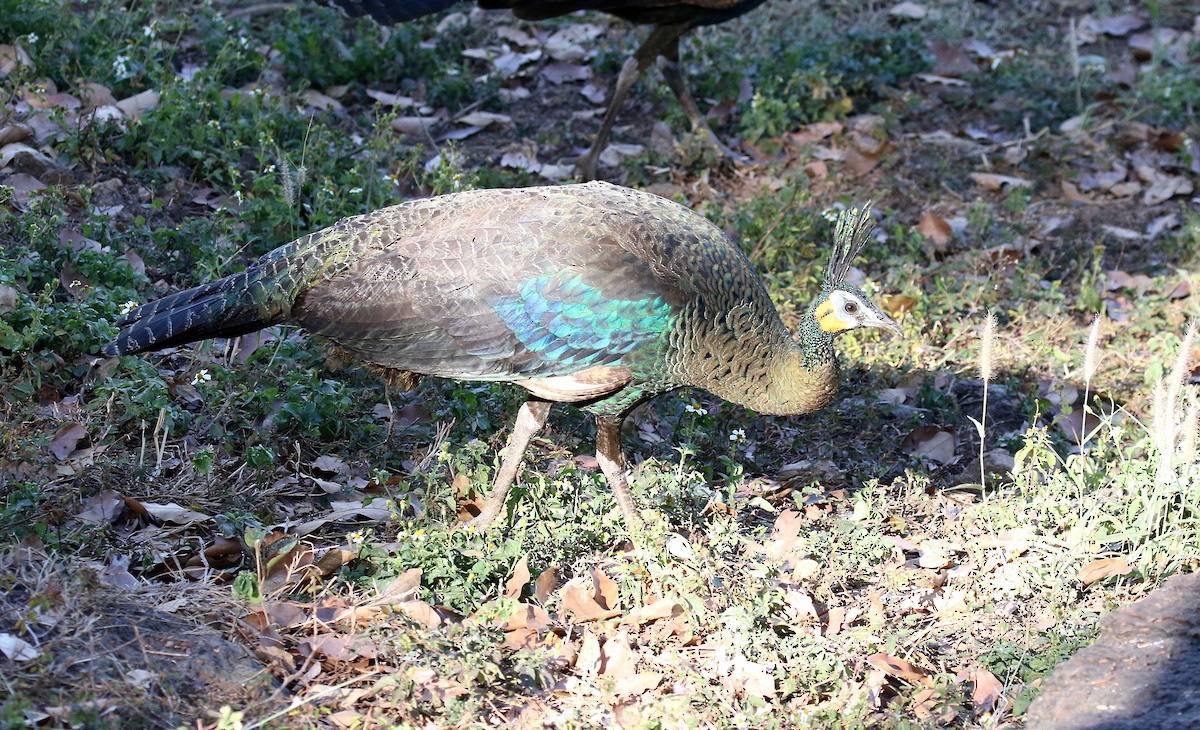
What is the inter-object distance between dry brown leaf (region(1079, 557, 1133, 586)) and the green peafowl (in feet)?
3.15

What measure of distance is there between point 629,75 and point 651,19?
1.04ft

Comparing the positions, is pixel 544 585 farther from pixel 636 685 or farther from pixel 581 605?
pixel 636 685

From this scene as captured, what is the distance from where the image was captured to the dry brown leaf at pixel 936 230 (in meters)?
6.29

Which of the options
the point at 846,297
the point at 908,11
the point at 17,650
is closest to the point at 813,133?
the point at 908,11

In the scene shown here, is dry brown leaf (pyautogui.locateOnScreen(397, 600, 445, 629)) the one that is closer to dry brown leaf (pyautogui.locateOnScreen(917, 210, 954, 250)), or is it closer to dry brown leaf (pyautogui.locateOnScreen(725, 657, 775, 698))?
dry brown leaf (pyautogui.locateOnScreen(725, 657, 775, 698))

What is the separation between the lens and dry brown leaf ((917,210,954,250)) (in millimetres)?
6293

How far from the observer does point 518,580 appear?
12.5 ft

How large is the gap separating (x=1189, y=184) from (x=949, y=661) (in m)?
4.29

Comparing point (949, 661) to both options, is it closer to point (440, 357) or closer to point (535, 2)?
point (440, 357)

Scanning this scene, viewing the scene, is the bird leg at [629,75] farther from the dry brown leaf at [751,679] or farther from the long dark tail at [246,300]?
the dry brown leaf at [751,679]

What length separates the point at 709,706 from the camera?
3.42 metres

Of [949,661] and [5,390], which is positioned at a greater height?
[5,390]

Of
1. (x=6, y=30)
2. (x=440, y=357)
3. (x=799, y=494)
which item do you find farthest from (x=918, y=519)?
(x=6, y=30)

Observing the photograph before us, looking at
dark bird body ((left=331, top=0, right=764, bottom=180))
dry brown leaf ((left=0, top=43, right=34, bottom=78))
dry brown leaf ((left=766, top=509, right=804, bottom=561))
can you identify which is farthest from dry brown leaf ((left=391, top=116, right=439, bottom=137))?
dry brown leaf ((left=766, top=509, right=804, bottom=561))
